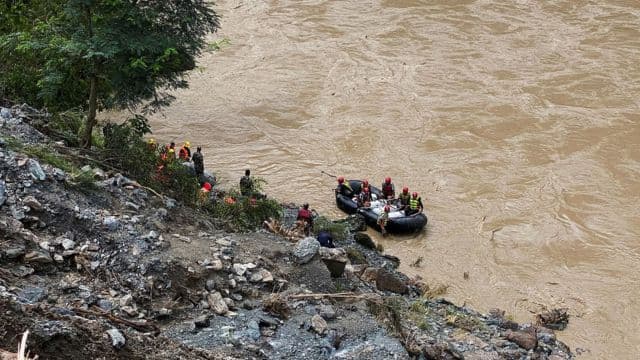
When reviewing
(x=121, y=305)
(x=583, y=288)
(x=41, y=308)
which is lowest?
(x=583, y=288)

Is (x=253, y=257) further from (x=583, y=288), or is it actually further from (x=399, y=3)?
(x=399, y=3)

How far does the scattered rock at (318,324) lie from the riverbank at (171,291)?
0.06 feet

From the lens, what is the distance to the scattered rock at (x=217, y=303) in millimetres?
9031

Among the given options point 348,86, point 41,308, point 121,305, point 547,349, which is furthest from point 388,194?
point 41,308

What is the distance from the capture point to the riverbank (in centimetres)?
732

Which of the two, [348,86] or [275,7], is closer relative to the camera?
[348,86]

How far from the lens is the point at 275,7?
113 ft

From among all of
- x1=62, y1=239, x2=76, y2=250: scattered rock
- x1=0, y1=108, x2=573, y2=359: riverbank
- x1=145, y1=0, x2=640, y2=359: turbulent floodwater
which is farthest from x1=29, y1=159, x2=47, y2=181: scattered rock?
x1=145, y1=0, x2=640, y2=359: turbulent floodwater

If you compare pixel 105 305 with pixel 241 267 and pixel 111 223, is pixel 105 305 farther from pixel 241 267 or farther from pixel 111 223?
pixel 241 267

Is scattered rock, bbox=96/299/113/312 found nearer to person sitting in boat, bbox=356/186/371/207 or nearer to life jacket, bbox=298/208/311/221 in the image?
life jacket, bbox=298/208/311/221

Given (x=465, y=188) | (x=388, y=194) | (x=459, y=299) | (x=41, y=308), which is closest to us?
(x=41, y=308)

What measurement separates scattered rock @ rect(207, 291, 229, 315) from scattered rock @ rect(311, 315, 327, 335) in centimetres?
120

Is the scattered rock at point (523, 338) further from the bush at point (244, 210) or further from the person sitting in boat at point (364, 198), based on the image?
the person sitting in boat at point (364, 198)

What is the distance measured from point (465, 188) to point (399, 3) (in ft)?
57.6
